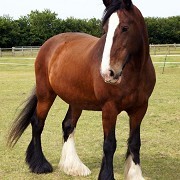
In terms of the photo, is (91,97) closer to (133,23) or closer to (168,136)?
(133,23)

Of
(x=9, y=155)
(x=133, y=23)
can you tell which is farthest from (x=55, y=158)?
(x=133, y=23)

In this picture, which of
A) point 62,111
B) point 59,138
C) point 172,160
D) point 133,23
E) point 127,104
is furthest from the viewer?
point 62,111

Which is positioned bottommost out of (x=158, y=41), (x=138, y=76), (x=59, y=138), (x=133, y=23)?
(x=158, y=41)

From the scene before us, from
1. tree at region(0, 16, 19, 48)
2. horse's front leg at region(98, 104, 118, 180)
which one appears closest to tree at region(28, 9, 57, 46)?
tree at region(0, 16, 19, 48)

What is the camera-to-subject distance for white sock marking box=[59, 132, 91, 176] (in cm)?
485

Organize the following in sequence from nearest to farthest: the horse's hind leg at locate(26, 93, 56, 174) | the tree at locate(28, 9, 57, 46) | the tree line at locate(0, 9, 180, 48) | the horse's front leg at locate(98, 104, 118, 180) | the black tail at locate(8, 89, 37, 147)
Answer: the horse's front leg at locate(98, 104, 118, 180), the horse's hind leg at locate(26, 93, 56, 174), the black tail at locate(8, 89, 37, 147), the tree line at locate(0, 9, 180, 48), the tree at locate(28, 9, 57, 46)

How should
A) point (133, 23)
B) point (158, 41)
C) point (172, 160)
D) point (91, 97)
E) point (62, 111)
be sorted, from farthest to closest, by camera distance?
point (158, 41) < point (62, 111) < point (172, 160) < point (91, 97) < point (133, 23)

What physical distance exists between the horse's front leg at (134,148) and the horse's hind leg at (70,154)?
74cm

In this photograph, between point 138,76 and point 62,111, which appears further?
point 62,111

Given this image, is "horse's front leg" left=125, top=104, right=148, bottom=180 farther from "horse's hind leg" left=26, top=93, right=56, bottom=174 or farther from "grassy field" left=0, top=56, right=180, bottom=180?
"horse's hind leg" left=26, top=93, right=56, bottom=174

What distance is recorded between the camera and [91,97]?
4.27 meters

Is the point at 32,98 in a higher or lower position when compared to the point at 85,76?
lower

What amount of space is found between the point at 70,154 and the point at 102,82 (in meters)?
1.64

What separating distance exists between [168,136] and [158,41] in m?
49.2
